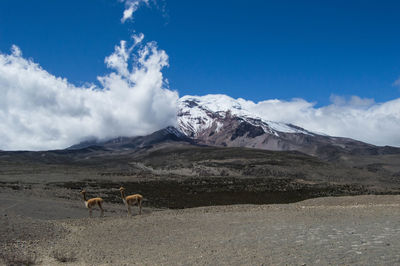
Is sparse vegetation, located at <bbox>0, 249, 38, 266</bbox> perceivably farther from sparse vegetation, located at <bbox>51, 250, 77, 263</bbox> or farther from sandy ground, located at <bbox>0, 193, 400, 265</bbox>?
sparse vegetation, located at <bbox>51, 250, 77, 263</bbox>

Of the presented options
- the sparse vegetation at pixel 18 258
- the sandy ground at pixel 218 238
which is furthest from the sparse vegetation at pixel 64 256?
the sparse vegetation at pixel 18 258

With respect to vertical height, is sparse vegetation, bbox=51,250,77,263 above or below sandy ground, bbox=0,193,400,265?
below

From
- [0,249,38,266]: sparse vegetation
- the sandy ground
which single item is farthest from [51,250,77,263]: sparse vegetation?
[0,249,38,266]: sparse vegetation

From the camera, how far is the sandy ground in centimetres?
1184

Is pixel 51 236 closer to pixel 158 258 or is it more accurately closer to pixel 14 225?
pixel 14 225

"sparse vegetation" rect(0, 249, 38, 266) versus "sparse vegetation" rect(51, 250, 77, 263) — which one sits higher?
"sparse vegetation" rect(0, 249, 38, 266)

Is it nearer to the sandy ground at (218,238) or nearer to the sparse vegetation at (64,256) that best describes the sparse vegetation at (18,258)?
the sandy ground at (218,238)

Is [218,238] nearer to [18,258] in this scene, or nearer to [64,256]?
[64,256]

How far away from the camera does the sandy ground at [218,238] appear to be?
38.8ft

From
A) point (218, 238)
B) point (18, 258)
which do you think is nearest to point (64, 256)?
point (18, 258)

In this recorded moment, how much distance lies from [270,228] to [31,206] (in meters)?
19.3

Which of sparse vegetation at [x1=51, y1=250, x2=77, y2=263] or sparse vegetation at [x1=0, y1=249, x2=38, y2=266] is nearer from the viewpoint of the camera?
sparse vegetation at [x1=0, y1=249, x2=38, y2=266]

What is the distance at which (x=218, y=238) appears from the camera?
15523mm

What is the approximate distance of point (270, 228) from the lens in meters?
17.1
